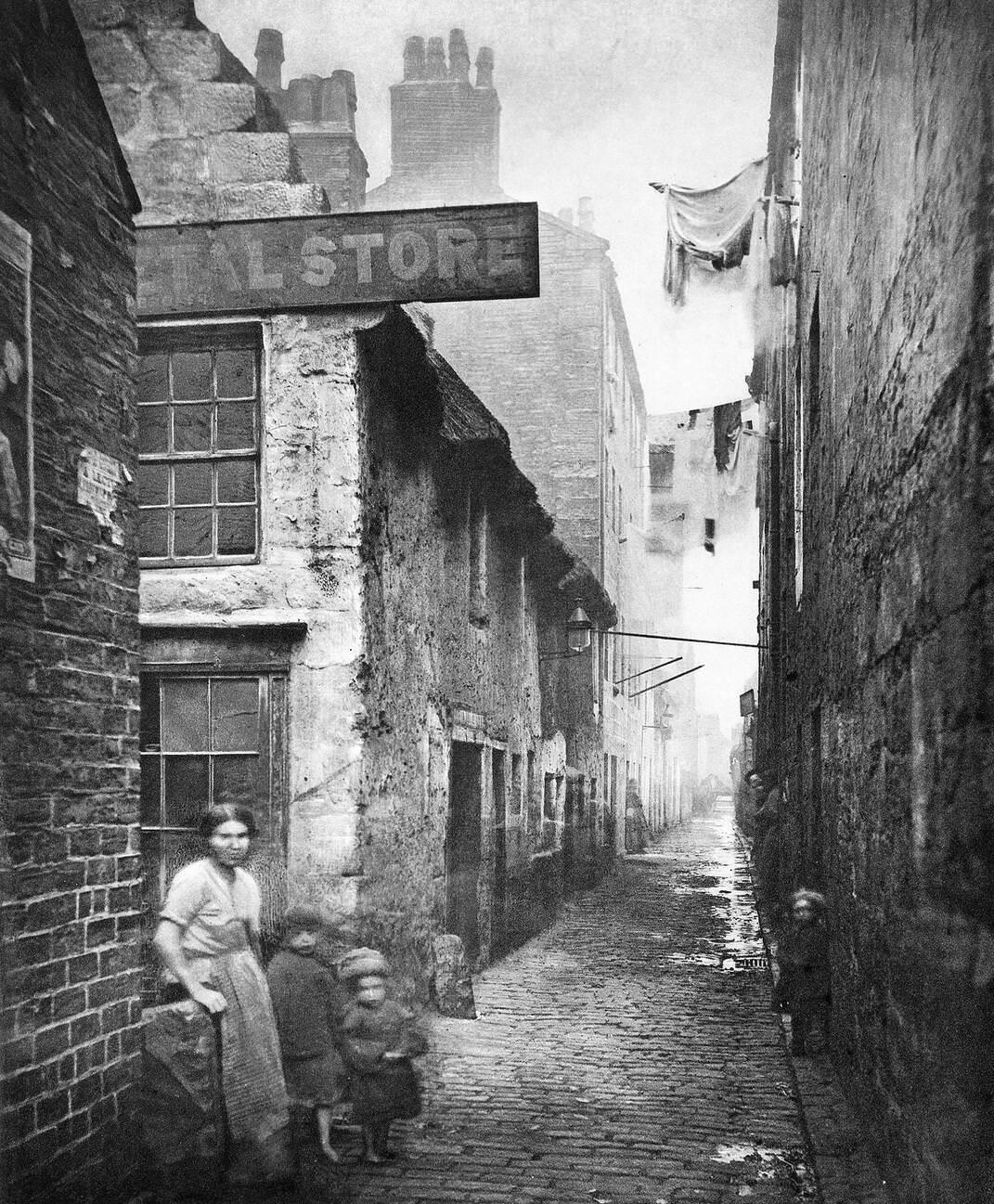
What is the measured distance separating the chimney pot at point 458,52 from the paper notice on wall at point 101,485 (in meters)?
2.41

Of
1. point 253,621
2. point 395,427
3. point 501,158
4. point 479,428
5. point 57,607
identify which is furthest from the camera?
point 479,428

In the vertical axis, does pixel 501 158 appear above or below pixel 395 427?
above

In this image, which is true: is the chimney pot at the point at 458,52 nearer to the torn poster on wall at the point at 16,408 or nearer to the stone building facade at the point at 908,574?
the stone building facade at the point at 908,574

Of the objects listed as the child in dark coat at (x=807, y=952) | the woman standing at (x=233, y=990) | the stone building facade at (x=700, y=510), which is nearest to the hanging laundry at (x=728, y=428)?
the stone building facade at (x=700, y=510)

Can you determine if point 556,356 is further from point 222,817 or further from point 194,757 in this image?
point 222,817

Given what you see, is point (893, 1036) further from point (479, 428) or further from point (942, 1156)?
point (479, 428)

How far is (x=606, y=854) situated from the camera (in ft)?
61.5

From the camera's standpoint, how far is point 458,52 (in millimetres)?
5562

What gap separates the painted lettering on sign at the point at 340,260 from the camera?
611 cm

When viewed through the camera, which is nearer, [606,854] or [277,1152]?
[277,1152]

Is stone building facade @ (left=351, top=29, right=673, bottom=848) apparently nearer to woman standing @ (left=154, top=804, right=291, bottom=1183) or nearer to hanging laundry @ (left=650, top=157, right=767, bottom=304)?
hanging laundry @ (left=650, top=157, right=767, bottom=304)

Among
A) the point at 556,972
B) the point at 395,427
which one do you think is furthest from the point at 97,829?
the point at 556,972

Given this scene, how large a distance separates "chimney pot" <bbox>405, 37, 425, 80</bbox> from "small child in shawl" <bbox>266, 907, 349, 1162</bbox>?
420 cm

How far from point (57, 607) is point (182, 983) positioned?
Result: 5.07ft
